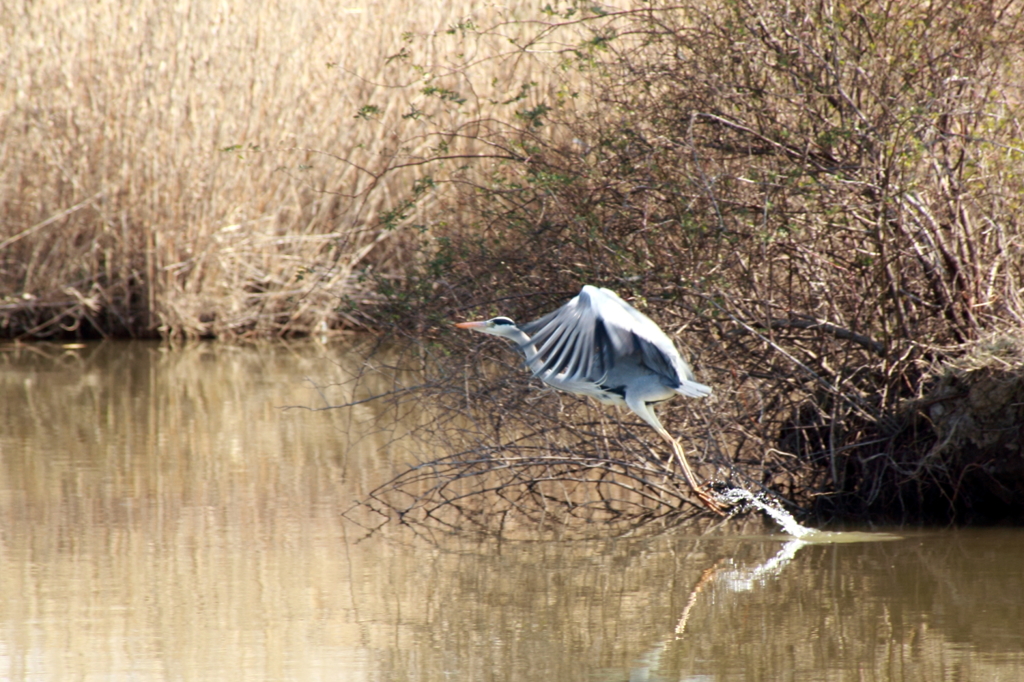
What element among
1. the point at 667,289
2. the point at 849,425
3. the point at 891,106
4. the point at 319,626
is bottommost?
the point at 319,626

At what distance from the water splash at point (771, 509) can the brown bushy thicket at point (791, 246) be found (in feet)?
0.27

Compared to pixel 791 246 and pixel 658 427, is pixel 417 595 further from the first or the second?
pixel 791 246

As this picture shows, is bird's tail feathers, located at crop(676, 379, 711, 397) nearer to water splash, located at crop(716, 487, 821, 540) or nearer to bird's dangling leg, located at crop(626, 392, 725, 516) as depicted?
bird's dangling leg, located at crop(626, 392, 725, 516)

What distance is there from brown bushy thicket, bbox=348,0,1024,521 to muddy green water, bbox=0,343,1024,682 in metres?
0.39

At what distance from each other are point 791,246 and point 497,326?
1.29m

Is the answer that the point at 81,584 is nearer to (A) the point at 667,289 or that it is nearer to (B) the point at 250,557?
(B) the point at 250,557

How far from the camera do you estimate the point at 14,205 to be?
11.5 m

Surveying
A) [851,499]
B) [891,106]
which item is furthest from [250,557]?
[891,106]

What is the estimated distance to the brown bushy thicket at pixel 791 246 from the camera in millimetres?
5473

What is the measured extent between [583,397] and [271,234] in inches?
259

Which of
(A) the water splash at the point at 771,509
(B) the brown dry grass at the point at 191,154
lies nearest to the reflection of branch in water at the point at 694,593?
(A) the water splash at the point at 771,509

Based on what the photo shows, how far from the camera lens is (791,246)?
5660 millimetres

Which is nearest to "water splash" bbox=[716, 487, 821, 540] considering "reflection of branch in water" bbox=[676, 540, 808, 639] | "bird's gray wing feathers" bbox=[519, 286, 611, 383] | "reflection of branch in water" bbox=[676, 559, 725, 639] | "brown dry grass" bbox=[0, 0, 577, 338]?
"reflection of branch in water" bbox=[676, 540, 808, 639]

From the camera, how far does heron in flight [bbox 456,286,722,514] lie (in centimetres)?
492
